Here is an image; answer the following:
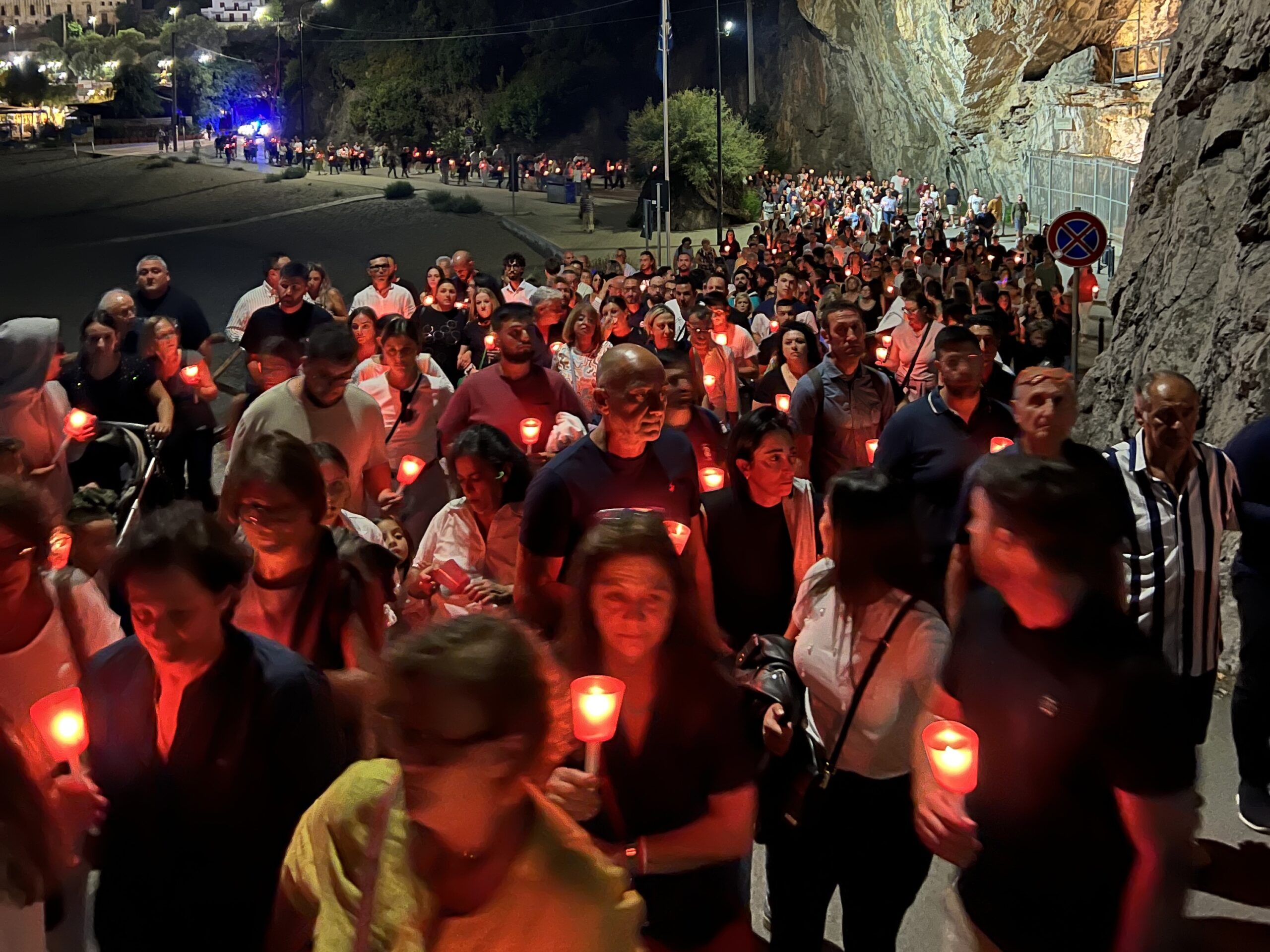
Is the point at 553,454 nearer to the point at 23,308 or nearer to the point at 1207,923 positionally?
the point at 1207,923

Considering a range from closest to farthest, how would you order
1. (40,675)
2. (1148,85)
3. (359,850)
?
(359,850) < (40,675) < (1148,85)

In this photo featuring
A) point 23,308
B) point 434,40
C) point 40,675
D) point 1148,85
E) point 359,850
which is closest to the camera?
point 359,850

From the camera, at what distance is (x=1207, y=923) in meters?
4.52

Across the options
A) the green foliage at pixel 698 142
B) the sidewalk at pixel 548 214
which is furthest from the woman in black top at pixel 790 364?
the green foliage at pixel 698 142

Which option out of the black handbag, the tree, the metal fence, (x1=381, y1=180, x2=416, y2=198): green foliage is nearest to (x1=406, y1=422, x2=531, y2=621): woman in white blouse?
the black handbag

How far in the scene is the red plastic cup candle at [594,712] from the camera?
273 centimetres

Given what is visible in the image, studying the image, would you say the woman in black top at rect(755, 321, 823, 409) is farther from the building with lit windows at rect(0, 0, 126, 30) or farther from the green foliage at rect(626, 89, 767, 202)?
Answer: the building with lit windows at rect(0, 0, 126, 30)

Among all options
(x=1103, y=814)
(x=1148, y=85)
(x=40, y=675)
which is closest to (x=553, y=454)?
(x=40, y=675)

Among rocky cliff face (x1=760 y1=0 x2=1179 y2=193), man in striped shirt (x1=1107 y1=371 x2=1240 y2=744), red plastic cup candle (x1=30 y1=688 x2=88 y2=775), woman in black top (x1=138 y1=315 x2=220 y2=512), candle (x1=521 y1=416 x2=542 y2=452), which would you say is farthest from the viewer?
rocky cliff face (x1=760 y1=0 x2=1179 y2=193)

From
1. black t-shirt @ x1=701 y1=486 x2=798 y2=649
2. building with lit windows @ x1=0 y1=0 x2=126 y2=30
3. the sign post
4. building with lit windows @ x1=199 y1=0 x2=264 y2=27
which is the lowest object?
black t-shirt @ x1=701 y1=486 x2=798 y2=649

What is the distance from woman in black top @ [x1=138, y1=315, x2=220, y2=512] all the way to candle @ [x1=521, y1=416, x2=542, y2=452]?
2.36 meters

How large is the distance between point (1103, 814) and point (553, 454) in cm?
415

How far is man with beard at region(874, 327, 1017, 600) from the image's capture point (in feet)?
18.5

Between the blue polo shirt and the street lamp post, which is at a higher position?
the street lamp post
